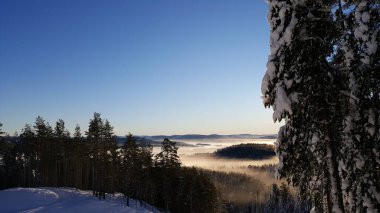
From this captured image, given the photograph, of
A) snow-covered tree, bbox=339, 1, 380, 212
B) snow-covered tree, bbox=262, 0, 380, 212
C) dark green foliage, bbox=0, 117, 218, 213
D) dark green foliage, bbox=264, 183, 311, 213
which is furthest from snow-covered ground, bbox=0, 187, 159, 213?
dark green foliage, bbox=264, 183, 311, 213

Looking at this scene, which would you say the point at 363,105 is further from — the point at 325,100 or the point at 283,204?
the point at 283,204

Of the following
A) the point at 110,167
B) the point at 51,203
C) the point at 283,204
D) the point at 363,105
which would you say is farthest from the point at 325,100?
the point at 283,204

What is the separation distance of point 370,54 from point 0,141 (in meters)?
80.5

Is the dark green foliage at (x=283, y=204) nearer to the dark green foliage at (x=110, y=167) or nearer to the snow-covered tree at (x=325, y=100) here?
the dark green foliage at (x=110, y=167)

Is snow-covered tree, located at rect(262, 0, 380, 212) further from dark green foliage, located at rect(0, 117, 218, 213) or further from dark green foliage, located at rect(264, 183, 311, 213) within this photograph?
dark green foliage, located at rect(264, 183, 311, 213)

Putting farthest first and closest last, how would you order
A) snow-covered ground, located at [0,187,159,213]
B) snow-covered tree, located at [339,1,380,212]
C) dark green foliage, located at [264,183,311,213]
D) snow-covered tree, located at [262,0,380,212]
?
1. dark green foliage, located at [264,183,311,213]
2. snow-covered ground, located at [0,187,159,213]
3. snow-covered tree, located at [262,0,380,212]
4. snow-covered tree, located at [339,1,380,212]

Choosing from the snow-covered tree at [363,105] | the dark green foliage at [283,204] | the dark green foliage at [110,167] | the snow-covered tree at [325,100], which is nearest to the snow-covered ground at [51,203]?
the dark green foliage at [110,167]

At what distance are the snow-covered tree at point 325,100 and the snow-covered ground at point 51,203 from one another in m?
38.9

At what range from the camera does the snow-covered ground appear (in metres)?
47.6

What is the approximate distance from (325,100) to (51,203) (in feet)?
162

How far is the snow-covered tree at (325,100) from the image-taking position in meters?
10.9

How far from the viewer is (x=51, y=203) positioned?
176ft

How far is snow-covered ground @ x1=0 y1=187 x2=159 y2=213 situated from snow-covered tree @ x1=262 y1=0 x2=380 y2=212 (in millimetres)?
38868

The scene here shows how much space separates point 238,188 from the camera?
182625 mm
